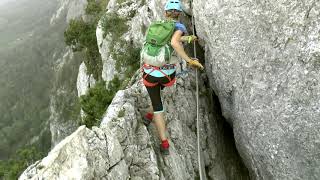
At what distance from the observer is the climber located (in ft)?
34.3

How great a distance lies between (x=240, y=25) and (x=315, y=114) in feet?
9.69

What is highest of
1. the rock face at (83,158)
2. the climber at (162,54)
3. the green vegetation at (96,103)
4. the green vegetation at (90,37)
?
the climber at (162,54)

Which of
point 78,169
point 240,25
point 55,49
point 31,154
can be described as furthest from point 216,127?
point 55,49

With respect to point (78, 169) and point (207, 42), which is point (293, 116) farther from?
point (78, 169)

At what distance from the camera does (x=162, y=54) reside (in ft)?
34.6

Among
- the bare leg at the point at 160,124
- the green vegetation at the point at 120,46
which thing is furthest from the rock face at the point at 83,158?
the green vegetation at the point at 120,46

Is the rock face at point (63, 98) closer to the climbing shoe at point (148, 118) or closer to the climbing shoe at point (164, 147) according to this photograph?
the climbing shoe at point (148, 118)

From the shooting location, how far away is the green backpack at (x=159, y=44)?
10445 millimetres

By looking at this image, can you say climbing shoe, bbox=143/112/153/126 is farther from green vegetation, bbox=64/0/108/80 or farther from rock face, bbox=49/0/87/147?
rock face, bbox=49/0/87/147

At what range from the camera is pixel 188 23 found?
14.8 metres

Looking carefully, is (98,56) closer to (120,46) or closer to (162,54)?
(120,46)

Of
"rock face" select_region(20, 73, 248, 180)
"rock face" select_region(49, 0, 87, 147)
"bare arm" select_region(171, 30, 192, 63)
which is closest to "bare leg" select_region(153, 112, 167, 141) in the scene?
"rock face" select_region(20, 73, 248, 180)

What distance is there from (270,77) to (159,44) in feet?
9.22

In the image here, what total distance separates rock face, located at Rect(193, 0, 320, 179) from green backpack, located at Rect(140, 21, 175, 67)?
67.8 inches
